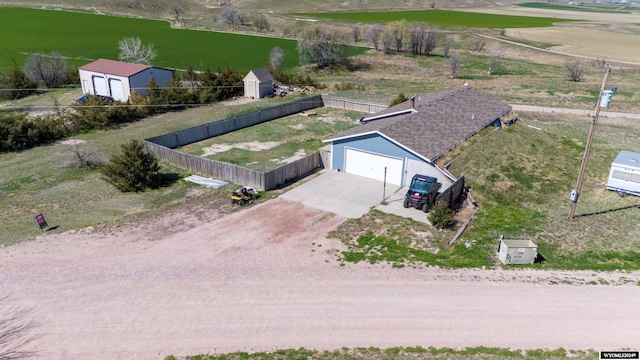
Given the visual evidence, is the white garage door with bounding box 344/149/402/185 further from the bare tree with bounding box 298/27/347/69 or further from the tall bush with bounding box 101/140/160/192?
the bare tree with bounding box 298/27/347/69

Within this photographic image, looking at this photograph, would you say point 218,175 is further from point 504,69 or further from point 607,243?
point 504,69

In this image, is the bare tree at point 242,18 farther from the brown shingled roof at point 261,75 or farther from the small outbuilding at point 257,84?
the small outbuilding at point 257,84

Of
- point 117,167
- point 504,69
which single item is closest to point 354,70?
point 504,69

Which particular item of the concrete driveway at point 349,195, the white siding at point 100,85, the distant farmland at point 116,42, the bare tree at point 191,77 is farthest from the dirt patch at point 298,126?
the distant farmland at point 116,42

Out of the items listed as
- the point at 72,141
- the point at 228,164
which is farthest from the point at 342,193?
the point at 72,141

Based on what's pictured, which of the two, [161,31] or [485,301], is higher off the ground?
[161,31]

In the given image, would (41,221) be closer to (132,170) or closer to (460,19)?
(132,170)

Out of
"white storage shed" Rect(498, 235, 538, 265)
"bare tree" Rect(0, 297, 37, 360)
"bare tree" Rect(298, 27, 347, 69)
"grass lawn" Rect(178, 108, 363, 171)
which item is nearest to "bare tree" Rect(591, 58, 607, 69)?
"bare tree" Rect(298, 27, 347, 69)
